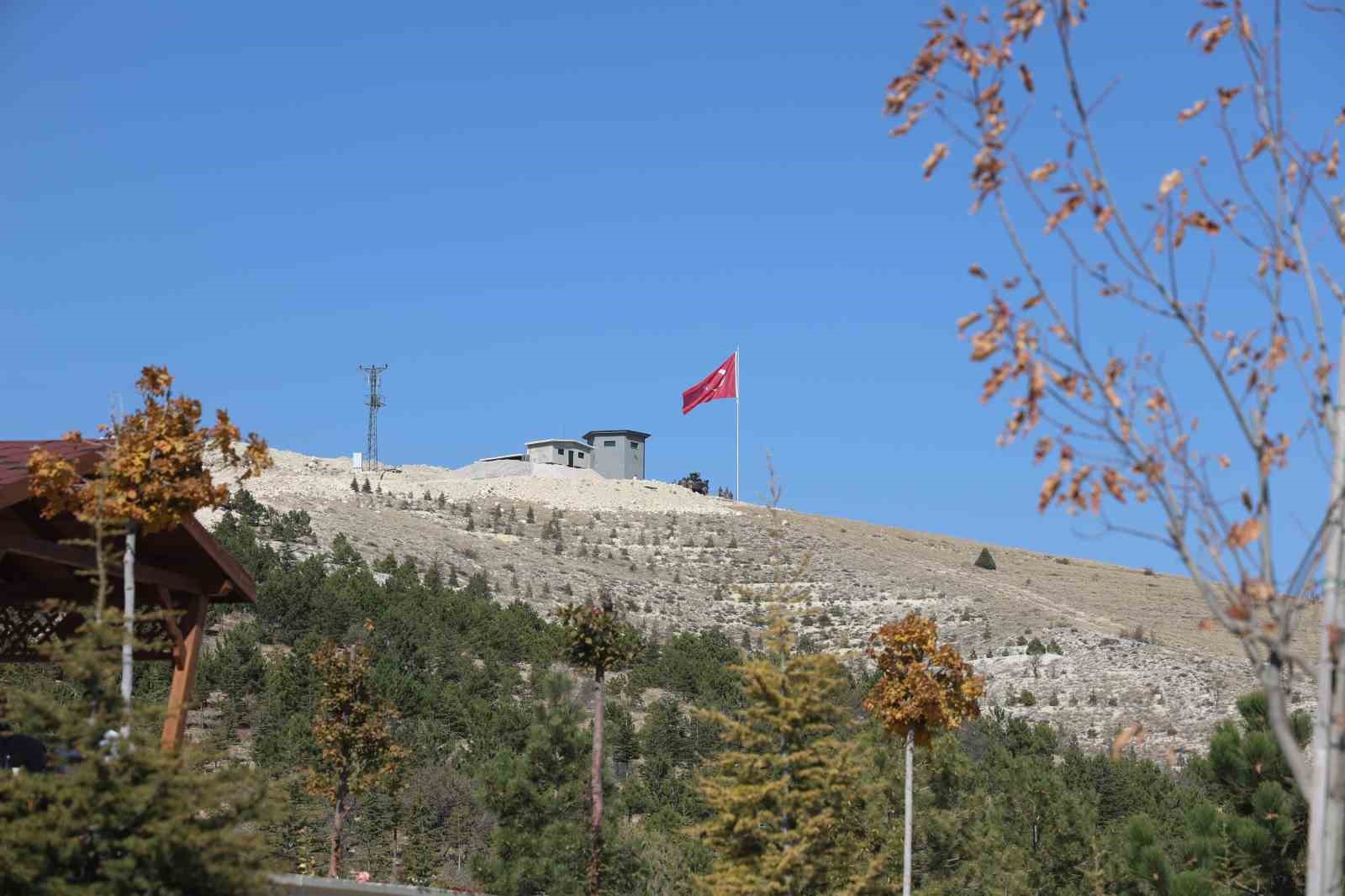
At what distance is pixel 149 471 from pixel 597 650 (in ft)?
31.8

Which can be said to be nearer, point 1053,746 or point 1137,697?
point 1053,746

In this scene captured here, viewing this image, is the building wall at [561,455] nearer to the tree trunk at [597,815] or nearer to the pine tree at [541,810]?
the pine tree at [541,810]

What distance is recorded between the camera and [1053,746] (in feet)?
125

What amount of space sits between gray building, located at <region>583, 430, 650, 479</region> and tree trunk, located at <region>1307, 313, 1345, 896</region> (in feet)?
284

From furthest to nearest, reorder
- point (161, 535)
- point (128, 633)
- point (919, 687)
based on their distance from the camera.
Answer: point (919, 687) < point (161, 535) < point (128, 633)

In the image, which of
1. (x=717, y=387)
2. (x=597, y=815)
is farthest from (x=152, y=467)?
(x=717, y=387)

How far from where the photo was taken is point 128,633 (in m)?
10.8

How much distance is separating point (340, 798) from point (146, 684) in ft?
36.7

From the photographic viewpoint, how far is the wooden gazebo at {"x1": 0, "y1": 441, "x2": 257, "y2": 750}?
43.6 ft

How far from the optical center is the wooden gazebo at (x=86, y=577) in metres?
13.3

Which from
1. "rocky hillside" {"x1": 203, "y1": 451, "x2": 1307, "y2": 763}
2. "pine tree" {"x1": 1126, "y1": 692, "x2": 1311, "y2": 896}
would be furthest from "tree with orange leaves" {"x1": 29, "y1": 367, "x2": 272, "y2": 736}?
"rocky hillside" {"x1": 203, "y1": 451, "x2": 1307, "y2": 763}

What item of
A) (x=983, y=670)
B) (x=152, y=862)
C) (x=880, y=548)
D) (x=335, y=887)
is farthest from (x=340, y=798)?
(x=880, y=548)

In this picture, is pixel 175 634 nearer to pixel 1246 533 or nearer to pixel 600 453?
pixel 1246 533

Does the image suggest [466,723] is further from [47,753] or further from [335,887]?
[47,753]
